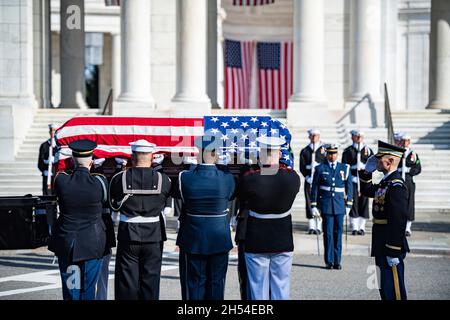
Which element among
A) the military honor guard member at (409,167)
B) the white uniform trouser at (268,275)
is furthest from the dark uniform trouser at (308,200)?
the white uniform trouser at (268,275)

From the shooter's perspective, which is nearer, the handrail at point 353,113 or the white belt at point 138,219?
the white belt at point 138,219

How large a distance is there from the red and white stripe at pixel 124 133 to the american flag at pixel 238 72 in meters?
22.6

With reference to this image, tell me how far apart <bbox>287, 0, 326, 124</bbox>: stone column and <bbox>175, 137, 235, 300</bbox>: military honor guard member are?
60.5ft

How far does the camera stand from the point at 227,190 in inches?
415

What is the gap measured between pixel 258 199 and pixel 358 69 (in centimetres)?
2007

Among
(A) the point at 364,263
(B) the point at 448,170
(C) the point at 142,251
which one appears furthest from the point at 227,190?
(B) the point at 448,170

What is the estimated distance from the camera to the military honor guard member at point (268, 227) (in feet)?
33.7

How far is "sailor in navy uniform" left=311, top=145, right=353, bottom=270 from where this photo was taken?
15273 mm

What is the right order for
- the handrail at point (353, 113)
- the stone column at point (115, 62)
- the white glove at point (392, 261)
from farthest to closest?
the stone column at point (115, 62)
the handrail at point (353, 113)
the white glove at point (392, 261)

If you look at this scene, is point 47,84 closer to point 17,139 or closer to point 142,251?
point 17,139

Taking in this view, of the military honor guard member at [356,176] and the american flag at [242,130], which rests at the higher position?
the american flag at [242,130]

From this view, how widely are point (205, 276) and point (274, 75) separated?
28.8 metres

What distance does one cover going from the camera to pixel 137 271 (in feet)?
34.7

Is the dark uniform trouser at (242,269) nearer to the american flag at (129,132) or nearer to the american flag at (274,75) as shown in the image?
the american flag at (129,132)
